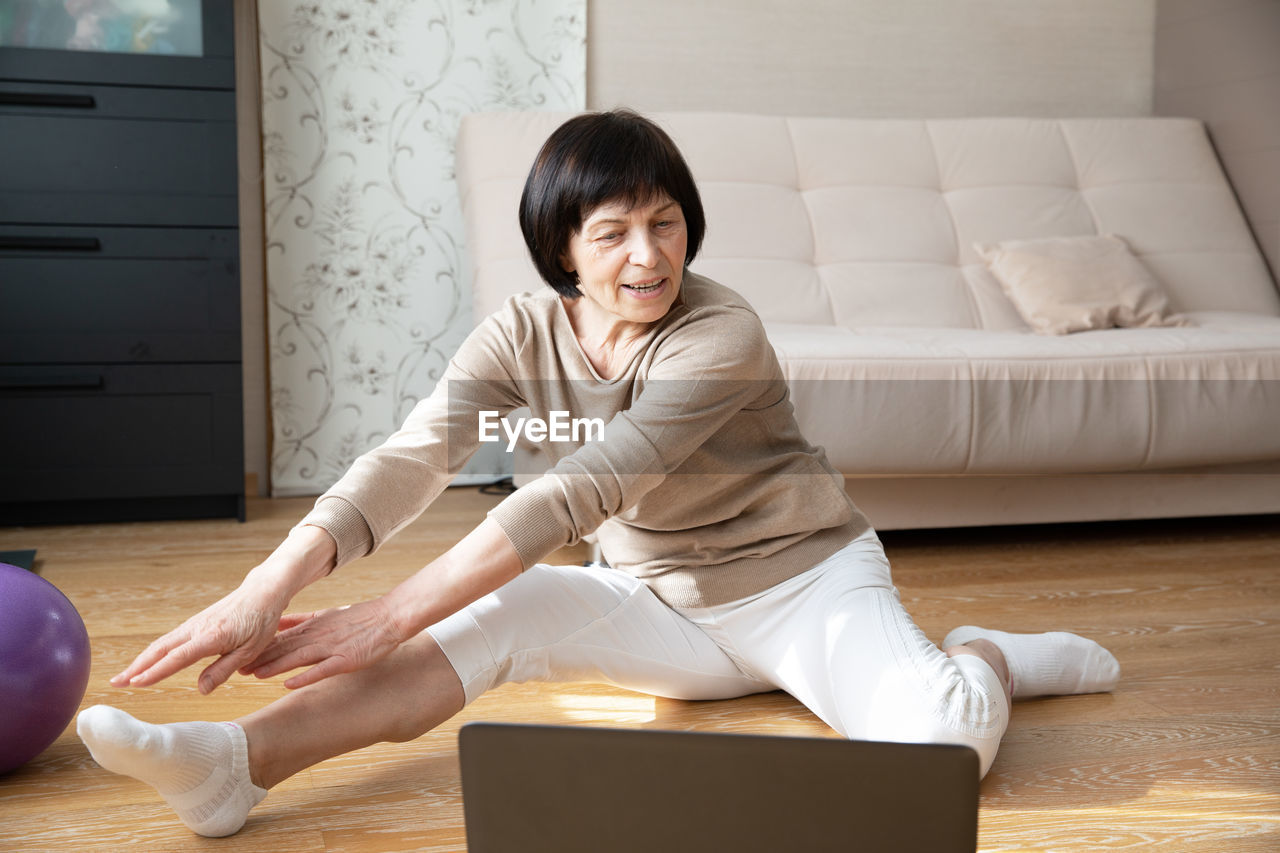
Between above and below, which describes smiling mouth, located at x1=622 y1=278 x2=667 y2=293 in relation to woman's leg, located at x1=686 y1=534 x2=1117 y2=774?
above

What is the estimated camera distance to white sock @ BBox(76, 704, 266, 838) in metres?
0.95

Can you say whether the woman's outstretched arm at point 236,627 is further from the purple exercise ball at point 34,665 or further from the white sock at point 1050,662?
the white sock at point 1050,662

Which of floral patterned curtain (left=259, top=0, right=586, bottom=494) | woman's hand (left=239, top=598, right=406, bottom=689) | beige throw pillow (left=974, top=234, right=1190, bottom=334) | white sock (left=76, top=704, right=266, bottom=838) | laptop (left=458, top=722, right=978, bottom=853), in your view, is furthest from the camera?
floral patterned curtain (left=259, top=0, right=586, bottom=494)

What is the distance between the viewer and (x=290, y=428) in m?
2.85

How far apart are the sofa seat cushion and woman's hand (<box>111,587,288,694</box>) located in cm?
119

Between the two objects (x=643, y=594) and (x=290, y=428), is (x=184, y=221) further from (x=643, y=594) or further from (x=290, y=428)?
(x=643, y=594)

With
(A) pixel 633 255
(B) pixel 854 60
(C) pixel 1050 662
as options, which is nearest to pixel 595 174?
(A) pixel 633 255

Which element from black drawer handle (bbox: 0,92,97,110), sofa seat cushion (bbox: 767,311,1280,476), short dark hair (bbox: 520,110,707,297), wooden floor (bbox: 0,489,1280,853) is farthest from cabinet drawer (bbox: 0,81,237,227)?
short dark hair (bbox: 520,110,707,297)

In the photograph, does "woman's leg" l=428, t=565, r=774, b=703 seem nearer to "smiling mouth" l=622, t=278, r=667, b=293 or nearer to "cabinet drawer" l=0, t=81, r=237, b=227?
"smiling mouth" l=622, t=278, r=667, b=293

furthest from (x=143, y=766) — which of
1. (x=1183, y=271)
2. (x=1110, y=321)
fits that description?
(x=1183, y=271)

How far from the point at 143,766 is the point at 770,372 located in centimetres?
74

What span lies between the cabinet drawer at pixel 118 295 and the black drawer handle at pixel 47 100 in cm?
26

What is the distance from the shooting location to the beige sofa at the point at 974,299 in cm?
209

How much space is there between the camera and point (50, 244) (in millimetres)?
2346
